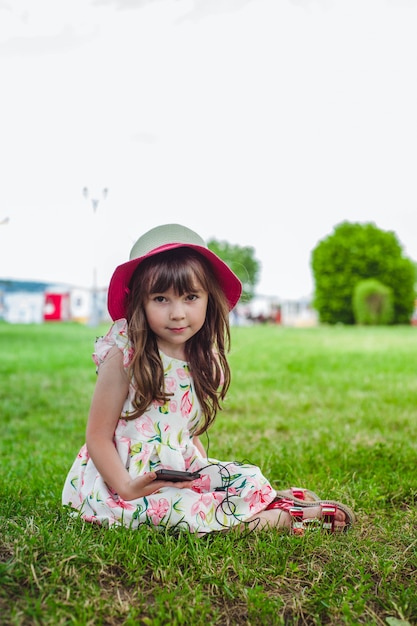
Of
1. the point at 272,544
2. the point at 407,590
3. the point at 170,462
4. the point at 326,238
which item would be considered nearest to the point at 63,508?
the point at 170,462

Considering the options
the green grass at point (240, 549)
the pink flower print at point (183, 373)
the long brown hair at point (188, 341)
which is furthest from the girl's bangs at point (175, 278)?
the green grass at point (240, 549)

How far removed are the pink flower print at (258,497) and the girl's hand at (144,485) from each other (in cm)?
31

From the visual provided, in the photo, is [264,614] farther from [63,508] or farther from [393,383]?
[393,383]

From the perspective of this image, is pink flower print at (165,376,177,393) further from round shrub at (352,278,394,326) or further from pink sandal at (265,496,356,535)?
round shrub at (352,278,394,326)

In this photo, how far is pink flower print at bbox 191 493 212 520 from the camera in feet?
7.93

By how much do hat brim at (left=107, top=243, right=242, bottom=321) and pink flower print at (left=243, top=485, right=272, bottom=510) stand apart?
2.49ft

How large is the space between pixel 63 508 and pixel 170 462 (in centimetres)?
46

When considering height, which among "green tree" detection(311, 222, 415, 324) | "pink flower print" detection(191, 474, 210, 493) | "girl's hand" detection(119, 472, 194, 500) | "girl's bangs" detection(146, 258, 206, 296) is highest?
"green tree" detection(311, 222, 415, 324)

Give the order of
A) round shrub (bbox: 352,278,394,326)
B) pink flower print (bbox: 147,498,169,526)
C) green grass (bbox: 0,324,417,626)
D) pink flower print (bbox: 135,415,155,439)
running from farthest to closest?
round shrub (bbox: 352,278,394,326) < pink flower print (bbox: 135,415,155,439) < pink flower print (bbox: 147,498,169,526) < green grass (bbox: 0,324,417,626)

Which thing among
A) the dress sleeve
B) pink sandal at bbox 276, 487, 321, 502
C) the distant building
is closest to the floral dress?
the dress sleeve

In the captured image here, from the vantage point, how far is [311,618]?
189cm

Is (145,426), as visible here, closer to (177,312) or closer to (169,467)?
(169,467)

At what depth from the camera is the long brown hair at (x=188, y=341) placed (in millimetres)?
2414

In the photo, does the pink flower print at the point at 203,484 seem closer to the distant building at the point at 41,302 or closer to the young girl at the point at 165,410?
the young girl at the point at 165,410
